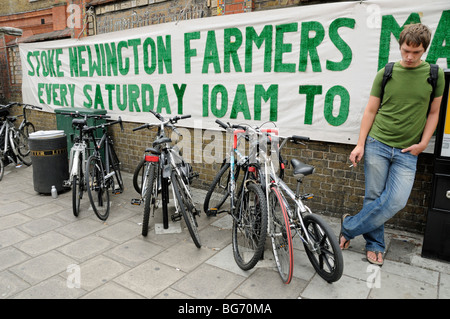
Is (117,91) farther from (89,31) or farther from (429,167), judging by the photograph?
(429,167)

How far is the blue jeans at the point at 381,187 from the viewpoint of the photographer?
3.30 m

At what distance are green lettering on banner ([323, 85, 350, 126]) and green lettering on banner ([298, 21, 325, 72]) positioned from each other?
0.34 meters

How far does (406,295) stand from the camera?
9.83 feet

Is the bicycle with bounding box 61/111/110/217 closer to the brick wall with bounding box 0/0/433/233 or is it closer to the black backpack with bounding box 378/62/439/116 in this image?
the brick wall with bounding box 0/0/433/233

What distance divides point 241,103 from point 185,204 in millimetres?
1840

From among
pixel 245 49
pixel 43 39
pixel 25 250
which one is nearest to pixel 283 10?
pixel 245 49

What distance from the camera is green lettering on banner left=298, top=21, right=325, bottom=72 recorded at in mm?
4297

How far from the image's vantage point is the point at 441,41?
365cm

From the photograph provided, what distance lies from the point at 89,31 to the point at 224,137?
158 inches

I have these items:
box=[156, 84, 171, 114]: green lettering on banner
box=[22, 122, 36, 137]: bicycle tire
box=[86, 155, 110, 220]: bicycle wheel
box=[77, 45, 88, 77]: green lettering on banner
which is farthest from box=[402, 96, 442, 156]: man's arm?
box=[22, 122, 36, 137]: bicycle tire

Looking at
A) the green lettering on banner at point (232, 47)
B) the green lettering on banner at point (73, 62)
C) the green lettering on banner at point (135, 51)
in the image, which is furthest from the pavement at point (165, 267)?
the green lettering on banner at point (73, 62)

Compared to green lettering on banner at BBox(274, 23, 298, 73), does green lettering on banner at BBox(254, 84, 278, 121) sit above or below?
below

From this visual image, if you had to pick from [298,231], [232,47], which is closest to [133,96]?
[232,47]
